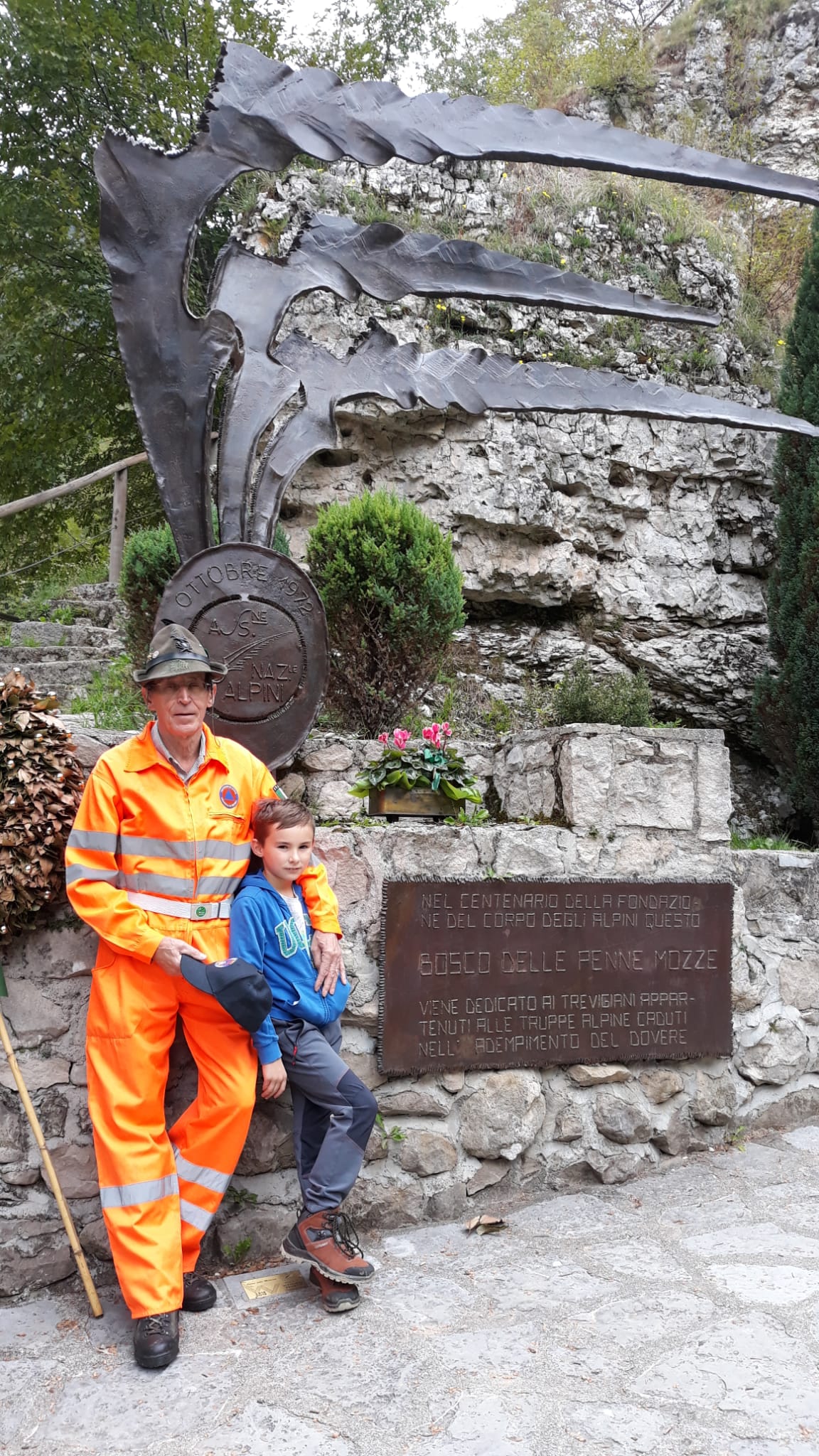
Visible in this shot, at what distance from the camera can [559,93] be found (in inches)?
474

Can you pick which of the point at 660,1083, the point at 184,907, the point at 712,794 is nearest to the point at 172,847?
the point at 184,907

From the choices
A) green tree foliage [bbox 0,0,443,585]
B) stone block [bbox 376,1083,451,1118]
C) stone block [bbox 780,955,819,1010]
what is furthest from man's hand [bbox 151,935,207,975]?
green tree foliage [bbox 0,0,443,585]

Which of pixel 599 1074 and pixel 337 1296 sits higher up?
pixel 599 1074

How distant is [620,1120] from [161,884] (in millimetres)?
2065

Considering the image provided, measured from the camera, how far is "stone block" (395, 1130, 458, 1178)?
3316mm

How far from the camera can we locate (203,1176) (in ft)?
8.76

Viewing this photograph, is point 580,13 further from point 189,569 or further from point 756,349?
point 189,569

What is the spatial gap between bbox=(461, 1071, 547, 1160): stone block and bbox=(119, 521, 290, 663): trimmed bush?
3779mm

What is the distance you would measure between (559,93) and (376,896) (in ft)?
40.4

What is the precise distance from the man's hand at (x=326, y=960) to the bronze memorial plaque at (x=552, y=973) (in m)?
0.47

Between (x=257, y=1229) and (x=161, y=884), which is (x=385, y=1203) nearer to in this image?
(x=257, y=1229)

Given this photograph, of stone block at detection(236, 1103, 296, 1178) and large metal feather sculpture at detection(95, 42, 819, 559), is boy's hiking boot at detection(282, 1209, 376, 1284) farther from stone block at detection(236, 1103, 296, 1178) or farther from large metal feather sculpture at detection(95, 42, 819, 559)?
large metal feather sculpture at detection(95, 42, 819, 559)

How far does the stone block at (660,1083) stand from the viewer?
147 inches

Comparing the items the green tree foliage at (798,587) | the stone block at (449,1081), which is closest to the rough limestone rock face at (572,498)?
the green tree foliage at (798,587)
